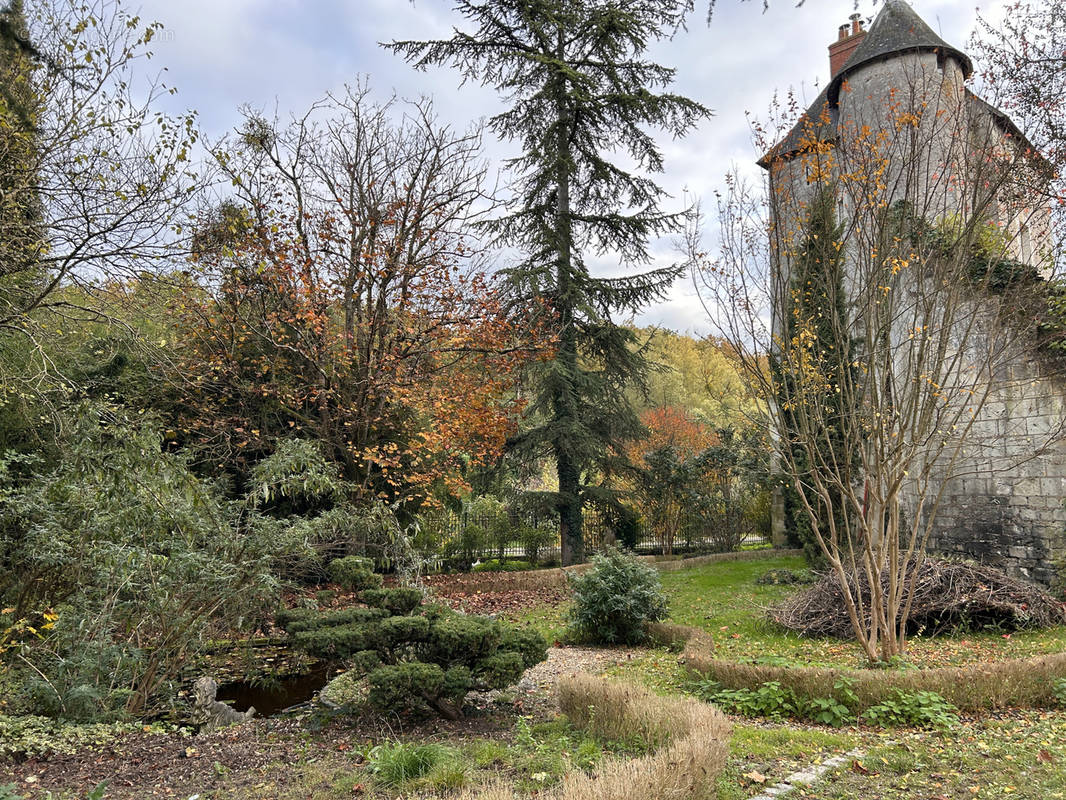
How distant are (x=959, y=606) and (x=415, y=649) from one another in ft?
20.1

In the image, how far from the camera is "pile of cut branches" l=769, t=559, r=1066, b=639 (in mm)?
7156

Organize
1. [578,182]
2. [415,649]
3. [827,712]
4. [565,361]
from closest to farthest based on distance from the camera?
[827,712] → [415,649] → [565,361] → [578,182]

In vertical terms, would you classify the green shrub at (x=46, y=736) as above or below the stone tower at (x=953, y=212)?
below

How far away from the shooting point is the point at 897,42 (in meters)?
13.7

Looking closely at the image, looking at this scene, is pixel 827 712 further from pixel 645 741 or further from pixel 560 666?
pixel 560 666

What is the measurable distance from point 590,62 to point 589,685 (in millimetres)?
13952

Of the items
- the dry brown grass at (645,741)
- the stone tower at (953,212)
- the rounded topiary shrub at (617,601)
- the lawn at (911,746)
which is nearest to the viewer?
the dry brown grass at (645,741)

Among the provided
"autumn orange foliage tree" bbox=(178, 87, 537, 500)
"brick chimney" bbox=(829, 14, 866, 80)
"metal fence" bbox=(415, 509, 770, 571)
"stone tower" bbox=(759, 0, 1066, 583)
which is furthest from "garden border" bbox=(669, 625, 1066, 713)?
"brick chimney" bbox=(829, 14, 866, 80)

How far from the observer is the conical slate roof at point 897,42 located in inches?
531

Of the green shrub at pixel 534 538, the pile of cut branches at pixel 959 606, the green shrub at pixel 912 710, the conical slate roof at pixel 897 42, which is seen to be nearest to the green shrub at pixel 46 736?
the green shrub at pixel 912 710

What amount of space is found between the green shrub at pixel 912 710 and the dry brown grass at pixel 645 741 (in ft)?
4.94

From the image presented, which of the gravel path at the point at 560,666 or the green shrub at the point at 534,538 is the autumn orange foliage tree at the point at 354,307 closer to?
the gravel path at the point at 560,666

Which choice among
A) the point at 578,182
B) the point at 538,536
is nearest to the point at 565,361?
the point at 578,182

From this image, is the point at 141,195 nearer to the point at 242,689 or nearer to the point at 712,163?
the point at 242,689
